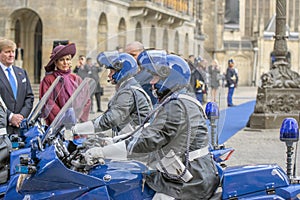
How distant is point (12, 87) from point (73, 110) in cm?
210

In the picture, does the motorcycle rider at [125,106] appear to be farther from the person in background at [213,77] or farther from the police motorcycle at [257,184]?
the person in background at [213,77]

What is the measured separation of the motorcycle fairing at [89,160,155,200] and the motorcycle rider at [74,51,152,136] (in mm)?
857

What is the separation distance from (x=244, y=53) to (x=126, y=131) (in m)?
70.6

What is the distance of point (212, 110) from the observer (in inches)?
230

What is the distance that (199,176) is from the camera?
4332 mm

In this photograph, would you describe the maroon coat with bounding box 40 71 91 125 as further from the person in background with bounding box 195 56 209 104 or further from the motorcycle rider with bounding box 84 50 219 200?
the person in background with bounding box 195 56 209 104

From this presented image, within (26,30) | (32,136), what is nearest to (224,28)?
(26,30)

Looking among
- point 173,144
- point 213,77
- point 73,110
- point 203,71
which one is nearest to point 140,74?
point 73,110

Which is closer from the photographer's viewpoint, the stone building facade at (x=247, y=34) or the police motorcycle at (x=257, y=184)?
the police motorcycle at (x=257, y=184)

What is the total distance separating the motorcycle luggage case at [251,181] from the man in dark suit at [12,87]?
9.42 feet

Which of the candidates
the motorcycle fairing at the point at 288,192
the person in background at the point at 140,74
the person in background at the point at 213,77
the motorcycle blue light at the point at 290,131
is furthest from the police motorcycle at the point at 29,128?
the motorcycle fairing at the point at 288,192

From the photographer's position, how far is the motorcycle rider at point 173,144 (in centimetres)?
425

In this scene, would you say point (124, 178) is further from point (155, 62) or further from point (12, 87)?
point (12, 87)

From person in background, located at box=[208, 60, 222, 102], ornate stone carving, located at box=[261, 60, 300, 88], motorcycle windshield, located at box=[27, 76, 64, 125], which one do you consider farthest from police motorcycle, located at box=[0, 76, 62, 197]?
ornate stone carving, located at box=[261, 60, 300, 88]
